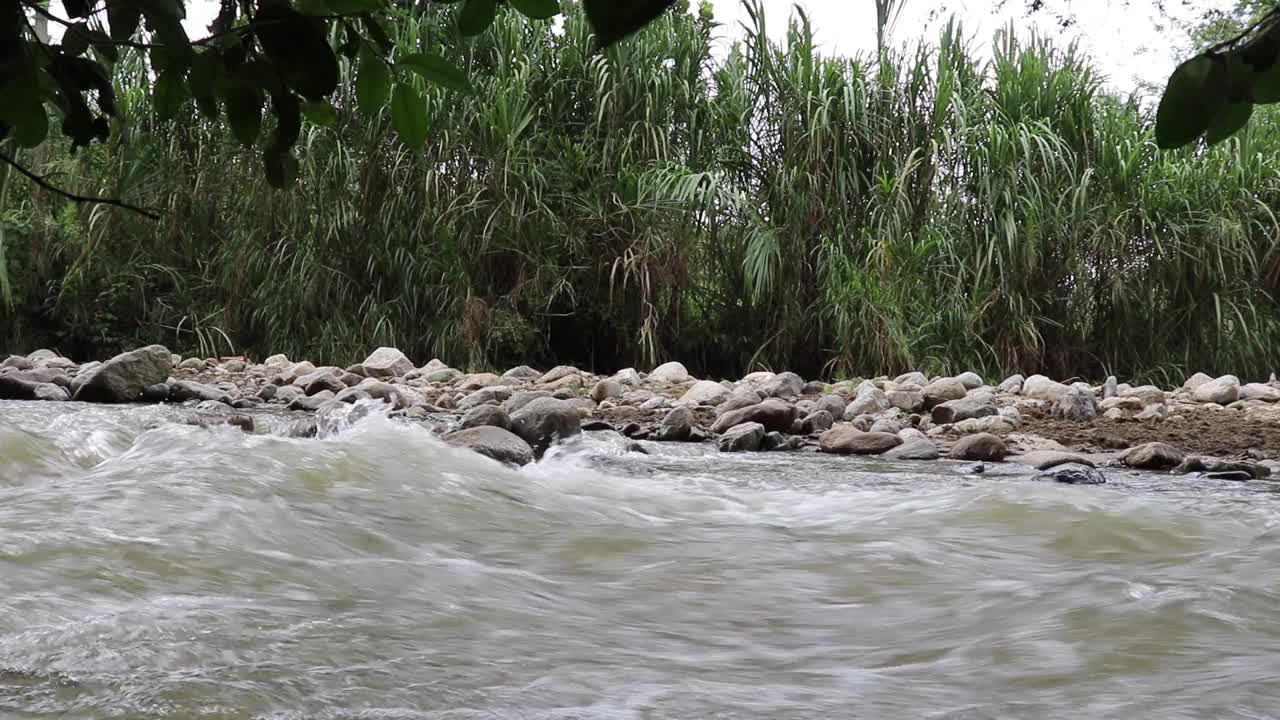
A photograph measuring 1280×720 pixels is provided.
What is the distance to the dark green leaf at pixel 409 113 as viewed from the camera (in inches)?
29.3

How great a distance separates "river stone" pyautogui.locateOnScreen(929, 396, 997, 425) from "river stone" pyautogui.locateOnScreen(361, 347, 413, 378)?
8.61 feet

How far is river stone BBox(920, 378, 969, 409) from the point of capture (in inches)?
189

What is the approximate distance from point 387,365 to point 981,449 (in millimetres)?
3234

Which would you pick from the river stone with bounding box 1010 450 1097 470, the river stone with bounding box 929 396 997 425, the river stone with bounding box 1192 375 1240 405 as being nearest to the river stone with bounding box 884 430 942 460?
the river stone with bounding box 1010 450 1097 470

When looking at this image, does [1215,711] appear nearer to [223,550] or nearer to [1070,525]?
[1070,525]

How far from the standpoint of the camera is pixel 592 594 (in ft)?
5.58

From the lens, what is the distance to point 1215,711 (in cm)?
117

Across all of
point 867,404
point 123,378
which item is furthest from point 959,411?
point 123,378

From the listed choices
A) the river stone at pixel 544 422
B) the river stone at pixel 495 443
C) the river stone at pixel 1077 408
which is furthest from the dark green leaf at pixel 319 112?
the river stone at pixel 1077 408

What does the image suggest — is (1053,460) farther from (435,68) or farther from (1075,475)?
(435,68)

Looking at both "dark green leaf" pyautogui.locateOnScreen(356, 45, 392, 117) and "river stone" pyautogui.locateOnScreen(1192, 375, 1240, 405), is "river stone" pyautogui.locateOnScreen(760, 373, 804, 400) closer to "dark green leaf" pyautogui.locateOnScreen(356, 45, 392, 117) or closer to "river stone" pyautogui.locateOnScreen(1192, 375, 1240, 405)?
"river stone" pyautogui.locateOnScreen(1192, 375, 1240, 405)

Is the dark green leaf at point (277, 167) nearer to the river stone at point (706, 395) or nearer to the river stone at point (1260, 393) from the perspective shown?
the river stone at point (706, 395)

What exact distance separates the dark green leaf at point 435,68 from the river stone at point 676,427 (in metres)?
3.35

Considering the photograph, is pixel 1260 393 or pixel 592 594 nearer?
pixel 592 594
